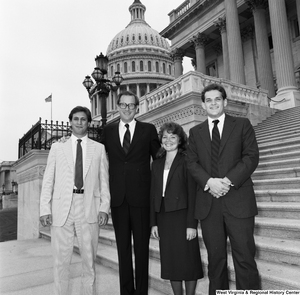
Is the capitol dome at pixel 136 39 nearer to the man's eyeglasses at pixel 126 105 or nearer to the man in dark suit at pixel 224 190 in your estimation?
the man's eyeglasses at pixel 126 105

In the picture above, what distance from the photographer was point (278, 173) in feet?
21.2

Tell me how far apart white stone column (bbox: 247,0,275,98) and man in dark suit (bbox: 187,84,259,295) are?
17.6m

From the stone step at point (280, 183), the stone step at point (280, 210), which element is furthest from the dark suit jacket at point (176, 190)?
the stone step at point (280, 183)

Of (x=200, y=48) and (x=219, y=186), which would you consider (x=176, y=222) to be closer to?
(x=219, y=186)

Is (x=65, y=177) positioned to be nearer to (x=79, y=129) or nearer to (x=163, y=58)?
(x=79, y=129)

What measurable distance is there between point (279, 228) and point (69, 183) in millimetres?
3140

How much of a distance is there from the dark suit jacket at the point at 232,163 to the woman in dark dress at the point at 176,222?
8.7 inches

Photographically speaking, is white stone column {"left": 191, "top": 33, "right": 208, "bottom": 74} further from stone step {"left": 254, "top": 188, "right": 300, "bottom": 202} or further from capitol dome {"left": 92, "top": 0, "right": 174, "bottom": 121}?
capitol dome {"left": 92, "top": 0, "right": 174, "bottom": 121}

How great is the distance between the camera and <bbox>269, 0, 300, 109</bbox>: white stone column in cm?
1614

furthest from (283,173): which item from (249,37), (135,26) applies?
(135,26)

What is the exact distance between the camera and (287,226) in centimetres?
411

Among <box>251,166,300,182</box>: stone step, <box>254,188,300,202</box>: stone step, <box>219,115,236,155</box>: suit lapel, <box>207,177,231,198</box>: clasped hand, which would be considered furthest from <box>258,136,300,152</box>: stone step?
<box>207,177,231,198</box>: clasped hand

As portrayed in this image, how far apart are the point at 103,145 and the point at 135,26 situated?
4069 inches

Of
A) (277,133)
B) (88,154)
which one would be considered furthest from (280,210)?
(277,133)
